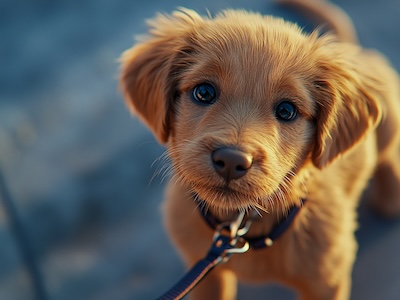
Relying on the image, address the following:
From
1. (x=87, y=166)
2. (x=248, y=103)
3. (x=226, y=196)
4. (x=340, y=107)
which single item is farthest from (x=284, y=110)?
(x=87, y=166)

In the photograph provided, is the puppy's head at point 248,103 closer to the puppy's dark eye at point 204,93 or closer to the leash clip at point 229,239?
the puppy's dark eye at point 204,93

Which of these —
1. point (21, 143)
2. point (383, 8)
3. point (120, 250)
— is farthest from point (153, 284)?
point (383, 8)

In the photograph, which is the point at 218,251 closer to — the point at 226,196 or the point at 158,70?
the point at 226,196

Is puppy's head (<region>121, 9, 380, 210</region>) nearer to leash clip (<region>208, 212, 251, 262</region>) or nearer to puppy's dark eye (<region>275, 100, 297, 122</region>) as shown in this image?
puppy's dark eye (<region>275, 100, 297, 122</region>)

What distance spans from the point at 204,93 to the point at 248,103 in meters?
0.16

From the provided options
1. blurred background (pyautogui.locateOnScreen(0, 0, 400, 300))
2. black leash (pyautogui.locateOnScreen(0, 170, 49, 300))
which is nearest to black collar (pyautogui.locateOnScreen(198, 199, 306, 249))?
blurred background (pyautogui.locateOnScreen(0, 0, 400, 300))

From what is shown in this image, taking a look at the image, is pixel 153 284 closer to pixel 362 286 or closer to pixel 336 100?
pixel 362 286

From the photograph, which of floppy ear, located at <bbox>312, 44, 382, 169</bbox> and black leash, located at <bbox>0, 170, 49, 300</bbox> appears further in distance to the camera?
black leash, located at <bbox>0, 170, 49, 300</bbox>

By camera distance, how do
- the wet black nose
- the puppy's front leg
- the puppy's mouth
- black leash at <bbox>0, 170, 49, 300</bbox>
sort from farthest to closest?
black leash at <bbox>0, 170, 49, 300</bbox>, the puppy's front leg, the puppy's mouth, the wet black nose

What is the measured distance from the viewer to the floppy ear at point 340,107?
6.22 feet

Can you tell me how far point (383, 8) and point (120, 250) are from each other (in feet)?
8.50

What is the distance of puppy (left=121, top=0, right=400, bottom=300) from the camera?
1.72 metres

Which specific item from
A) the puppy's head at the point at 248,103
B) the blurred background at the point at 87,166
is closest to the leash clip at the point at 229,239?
the puppy's head at the point at 248,103

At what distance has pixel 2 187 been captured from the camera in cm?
296
